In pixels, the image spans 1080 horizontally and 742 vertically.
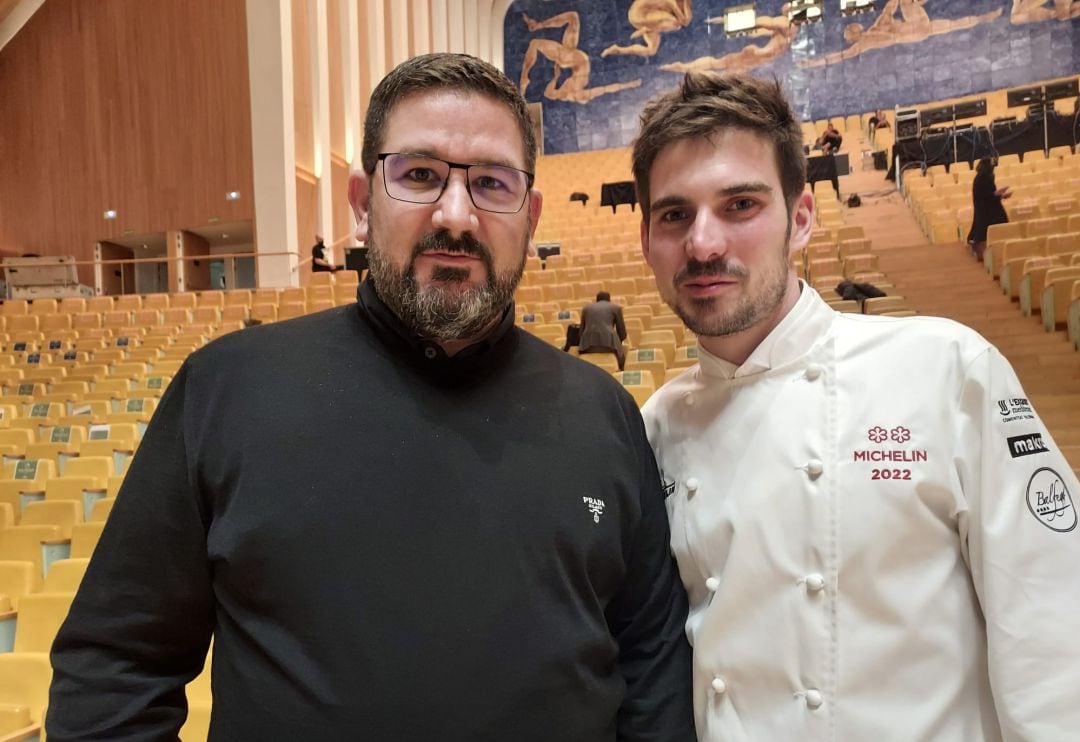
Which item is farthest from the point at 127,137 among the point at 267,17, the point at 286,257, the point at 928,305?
the point at 928,305

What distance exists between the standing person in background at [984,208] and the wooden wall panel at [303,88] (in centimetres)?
1065

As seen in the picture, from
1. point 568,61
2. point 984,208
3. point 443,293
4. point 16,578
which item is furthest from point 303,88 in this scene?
point 443,293

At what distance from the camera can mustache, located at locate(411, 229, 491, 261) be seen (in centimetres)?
117

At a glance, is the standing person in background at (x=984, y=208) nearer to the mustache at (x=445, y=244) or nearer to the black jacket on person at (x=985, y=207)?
the black jacket on person at (x=985, y=207)

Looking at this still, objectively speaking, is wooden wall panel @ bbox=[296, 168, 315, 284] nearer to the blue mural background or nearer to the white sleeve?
the blue mural background

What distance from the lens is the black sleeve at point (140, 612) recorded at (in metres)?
1.03

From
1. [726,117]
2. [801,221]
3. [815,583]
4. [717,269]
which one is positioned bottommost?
[815,583]

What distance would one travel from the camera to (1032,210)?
26.5 ft

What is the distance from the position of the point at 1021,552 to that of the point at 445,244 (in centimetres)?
98

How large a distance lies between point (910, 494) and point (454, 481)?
2.32 ft

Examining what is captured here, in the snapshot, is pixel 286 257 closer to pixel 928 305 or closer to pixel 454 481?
pixel 928 305

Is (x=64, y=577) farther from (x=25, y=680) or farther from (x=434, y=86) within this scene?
(x=434, y=86)

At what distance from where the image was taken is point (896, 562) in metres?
1.13

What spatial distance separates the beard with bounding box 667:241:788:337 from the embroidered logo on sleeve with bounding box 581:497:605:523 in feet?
1.22
